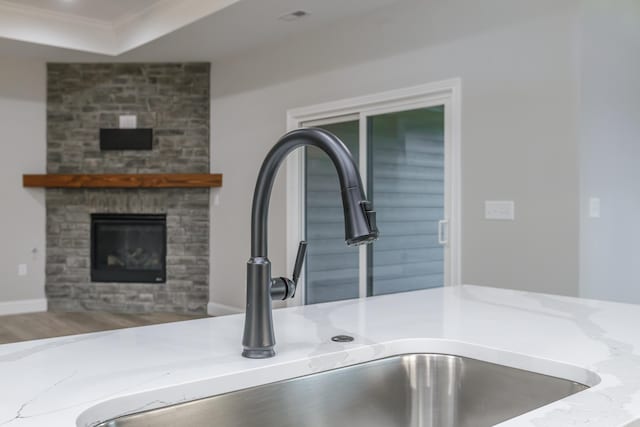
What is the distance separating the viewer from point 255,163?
554 cm

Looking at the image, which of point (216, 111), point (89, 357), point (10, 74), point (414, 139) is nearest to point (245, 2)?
point (414, 139)

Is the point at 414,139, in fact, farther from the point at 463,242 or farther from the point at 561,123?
the point at 561,123

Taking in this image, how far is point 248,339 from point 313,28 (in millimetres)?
4225

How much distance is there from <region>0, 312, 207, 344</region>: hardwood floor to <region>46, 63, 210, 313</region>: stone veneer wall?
0.25m

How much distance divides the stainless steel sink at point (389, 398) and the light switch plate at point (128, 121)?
5549 millimetres

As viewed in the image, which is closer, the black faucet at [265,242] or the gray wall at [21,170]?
the black faucet at [265,242]

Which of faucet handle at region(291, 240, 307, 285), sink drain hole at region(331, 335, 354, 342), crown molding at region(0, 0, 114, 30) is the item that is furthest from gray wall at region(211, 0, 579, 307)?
faucet handle at region(291, 240, 307, 285)

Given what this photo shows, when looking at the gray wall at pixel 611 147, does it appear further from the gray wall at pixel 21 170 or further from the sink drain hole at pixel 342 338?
the gray wall at pixel 21 170

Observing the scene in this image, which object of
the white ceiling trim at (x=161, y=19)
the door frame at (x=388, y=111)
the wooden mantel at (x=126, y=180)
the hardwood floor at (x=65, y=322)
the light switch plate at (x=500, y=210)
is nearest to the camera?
the light switch plate at (x=500, y=210)

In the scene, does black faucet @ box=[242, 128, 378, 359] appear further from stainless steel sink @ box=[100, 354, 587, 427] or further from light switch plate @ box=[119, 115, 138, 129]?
light switch plate @ box=[119, 115, 138, 129]

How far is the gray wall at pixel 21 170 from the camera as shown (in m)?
5.97

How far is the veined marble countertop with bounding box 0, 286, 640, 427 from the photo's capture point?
0.77 m

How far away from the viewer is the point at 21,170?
239 inches

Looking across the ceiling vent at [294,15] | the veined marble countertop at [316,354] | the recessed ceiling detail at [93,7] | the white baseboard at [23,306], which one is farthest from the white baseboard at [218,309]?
the veined marble countertop at [316,354]
